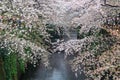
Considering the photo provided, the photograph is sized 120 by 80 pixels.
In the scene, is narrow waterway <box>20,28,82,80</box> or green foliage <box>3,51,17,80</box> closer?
green foliage <box>3,51,17,80</box>

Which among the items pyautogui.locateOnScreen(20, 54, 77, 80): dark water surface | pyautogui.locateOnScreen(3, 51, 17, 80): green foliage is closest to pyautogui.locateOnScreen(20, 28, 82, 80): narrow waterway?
pyautogui.locateOnScreen(20, 54, 77, 80): dark water surface

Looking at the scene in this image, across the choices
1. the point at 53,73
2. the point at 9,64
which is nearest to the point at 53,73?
the point at 53,73

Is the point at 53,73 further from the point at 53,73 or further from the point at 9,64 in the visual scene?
the point at 9,64

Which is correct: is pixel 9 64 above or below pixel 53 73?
above

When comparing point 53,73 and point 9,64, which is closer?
point 9,64

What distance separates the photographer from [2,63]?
9297mm

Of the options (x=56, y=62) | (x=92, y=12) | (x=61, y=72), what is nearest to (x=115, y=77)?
(x=92, y=12)

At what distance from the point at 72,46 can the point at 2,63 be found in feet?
8.57

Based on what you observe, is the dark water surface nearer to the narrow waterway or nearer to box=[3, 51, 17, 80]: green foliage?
the narrow waterway

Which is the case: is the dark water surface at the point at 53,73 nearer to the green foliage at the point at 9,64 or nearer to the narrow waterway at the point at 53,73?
the narrow waterway at the point at 53,73

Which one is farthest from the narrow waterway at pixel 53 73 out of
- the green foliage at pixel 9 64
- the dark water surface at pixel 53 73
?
the green foliage at pixel 9 64

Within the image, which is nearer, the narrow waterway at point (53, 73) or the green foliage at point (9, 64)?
the green foliage at point (9, 64)

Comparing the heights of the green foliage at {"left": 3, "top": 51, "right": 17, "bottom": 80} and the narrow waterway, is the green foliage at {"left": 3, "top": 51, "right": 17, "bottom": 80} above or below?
above

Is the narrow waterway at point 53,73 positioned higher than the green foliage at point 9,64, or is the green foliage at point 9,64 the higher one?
the green foliage at point 9,64
